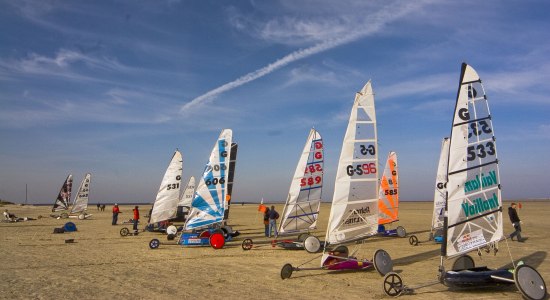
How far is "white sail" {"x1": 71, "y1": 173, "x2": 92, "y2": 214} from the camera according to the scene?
3938 cm

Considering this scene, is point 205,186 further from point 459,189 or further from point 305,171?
point 459,189

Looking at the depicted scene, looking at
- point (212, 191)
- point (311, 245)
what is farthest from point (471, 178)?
point (212, 191)

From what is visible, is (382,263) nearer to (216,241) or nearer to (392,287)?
(392,287)

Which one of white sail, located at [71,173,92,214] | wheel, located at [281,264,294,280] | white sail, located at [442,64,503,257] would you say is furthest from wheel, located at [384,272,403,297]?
white sail, located at [71,173,92,214]

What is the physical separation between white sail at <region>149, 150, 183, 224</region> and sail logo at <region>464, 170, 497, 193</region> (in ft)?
53.6

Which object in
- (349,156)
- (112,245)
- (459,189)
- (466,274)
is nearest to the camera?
(466,274)

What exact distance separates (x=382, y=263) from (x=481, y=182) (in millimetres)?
3275

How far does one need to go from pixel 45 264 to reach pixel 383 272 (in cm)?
1023

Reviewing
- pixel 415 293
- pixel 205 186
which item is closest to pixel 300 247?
pixel 205 186

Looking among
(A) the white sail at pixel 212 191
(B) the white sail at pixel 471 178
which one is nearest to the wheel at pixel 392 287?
(B) the white sail at pixel 471 178

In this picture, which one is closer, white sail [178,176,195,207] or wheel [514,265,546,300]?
wheel [514,265,546,300]

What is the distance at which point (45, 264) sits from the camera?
490 inches

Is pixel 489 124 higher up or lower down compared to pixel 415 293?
higher up

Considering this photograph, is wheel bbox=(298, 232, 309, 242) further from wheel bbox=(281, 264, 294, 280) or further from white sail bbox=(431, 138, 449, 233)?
wheel bbox=(281, 264, 294, 280)
